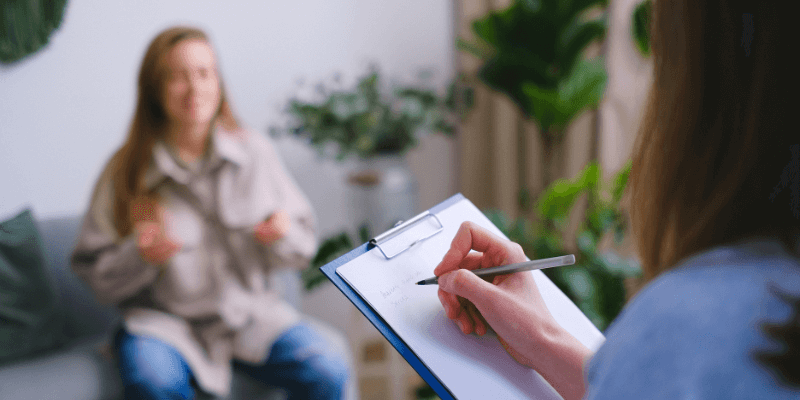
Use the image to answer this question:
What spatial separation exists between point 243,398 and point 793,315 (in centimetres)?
113

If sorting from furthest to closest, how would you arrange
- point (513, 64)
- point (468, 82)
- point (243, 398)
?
1. point (468, 82)
2. point (513, 64)
3. point (243, 398)

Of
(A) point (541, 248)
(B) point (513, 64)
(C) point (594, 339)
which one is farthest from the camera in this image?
(B) point (513, 64)

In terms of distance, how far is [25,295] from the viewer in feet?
3.82

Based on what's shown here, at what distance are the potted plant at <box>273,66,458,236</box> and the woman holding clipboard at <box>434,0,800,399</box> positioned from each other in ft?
3.99

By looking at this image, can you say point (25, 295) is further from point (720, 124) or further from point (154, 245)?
point (720, 124)

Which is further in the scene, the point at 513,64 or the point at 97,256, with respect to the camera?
the point at 513,64

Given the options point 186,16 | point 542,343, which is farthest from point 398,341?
point 186,16

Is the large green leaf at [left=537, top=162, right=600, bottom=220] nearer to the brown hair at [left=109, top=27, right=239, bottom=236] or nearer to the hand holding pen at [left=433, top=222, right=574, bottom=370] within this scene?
the hand holding pen at [left=433, top=222, right=574, bottom=370]

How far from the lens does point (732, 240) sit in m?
0.35

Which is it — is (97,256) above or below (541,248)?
above

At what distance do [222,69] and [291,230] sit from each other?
721mm

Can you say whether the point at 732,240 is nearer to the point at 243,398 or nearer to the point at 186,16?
the point at 243,398

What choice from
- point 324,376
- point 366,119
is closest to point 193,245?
point 324,376

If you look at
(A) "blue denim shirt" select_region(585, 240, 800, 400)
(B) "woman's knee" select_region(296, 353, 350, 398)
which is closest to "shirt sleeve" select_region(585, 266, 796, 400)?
(A) "blue denim shirt" select_region(585, 240, 800, 400)
